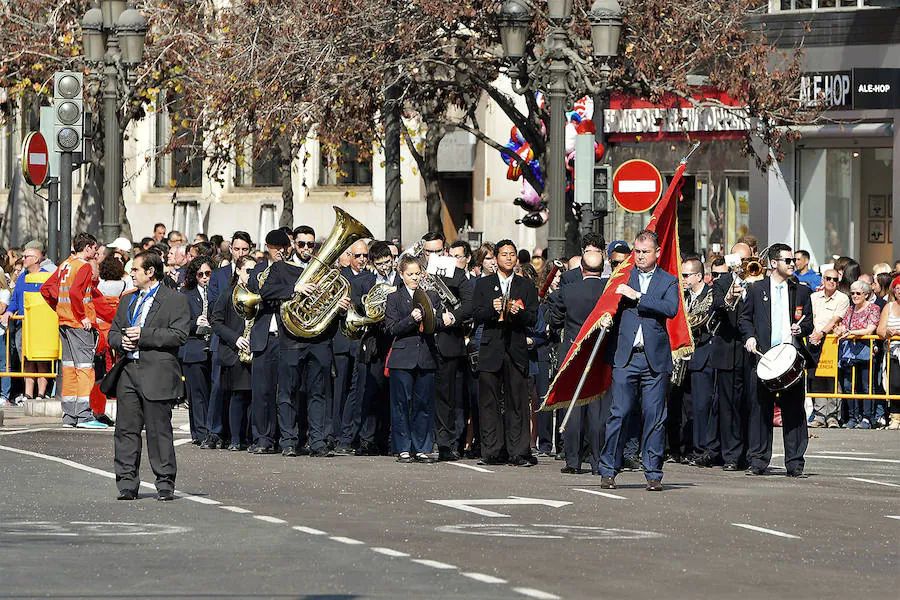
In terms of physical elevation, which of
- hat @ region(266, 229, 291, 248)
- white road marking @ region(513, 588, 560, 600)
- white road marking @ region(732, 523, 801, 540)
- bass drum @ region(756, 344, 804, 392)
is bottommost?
white road marking @ region(732, 523, 801, 540)

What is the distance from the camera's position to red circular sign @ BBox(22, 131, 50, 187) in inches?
945

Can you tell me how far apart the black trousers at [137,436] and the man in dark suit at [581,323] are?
3833 mm

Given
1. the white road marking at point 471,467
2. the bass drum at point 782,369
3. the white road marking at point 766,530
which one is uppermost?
the bass drum at point 782,369

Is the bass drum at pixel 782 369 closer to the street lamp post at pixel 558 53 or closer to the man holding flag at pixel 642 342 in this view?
the man holding flag at pixel 642 342

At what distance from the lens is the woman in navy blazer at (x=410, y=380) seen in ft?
59.6

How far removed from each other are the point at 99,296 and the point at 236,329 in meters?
2.69

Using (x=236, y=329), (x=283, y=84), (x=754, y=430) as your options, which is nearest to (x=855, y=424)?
(x=754, y=430)

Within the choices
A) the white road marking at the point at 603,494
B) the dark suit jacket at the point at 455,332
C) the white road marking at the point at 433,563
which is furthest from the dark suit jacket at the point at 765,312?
the white road marking at the point at 433,563

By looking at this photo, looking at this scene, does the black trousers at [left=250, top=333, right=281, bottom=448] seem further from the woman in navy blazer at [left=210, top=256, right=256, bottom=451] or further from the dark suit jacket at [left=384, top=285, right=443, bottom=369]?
the dark suit jacket at [left=384, top=285, right=443, bottom=369]

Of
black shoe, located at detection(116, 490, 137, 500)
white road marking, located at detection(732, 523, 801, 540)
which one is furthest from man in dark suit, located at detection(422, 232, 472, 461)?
white road marking, located at detection(732, 523, 801, 540)

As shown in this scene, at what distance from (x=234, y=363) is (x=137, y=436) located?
444 cm

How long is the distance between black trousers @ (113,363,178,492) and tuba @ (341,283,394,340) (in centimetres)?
399

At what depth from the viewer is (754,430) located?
1752cm

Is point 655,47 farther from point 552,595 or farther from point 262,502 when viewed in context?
point 552,595
